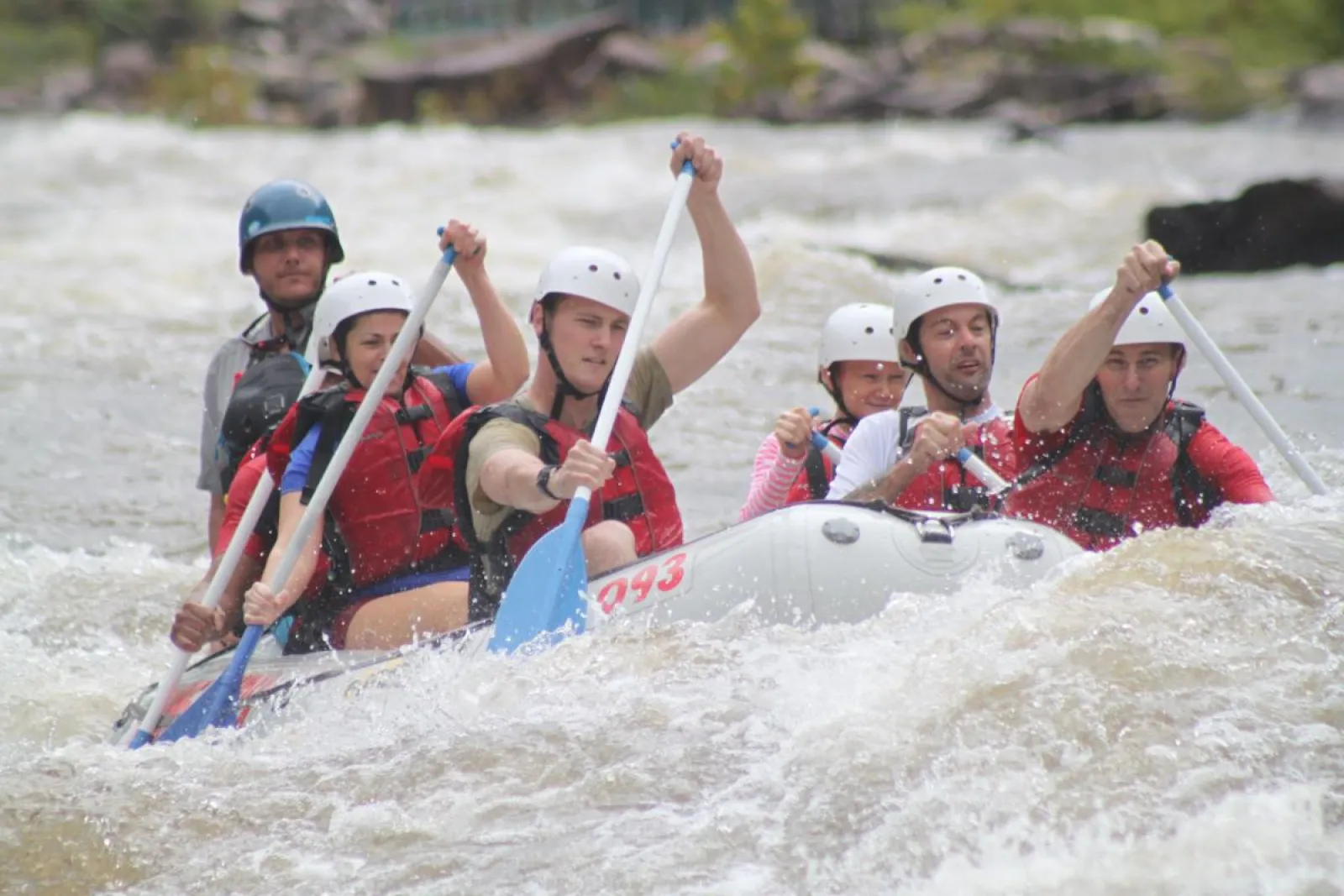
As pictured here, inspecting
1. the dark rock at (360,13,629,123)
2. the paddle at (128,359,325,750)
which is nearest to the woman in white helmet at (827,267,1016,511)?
the paddle at (128,359,325,750)

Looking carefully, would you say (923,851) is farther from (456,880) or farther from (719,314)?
(719,314)

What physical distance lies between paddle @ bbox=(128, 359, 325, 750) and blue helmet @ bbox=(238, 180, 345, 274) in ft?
2.64

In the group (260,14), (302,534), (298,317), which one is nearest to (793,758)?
(302,534)

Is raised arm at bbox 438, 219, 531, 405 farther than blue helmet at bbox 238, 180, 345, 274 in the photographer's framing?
No

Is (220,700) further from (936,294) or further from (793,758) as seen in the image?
(936,294)

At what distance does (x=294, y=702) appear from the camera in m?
4.96

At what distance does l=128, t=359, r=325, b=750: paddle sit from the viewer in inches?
214

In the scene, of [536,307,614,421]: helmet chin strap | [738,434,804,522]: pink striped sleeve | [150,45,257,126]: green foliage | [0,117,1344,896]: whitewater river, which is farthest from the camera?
[150,45,257,126]: green foliage

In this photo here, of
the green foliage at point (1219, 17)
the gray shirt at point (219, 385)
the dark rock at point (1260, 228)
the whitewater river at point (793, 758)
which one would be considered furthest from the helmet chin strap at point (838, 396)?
the green foliage at point (1219, 17)

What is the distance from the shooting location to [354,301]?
5.57 meters

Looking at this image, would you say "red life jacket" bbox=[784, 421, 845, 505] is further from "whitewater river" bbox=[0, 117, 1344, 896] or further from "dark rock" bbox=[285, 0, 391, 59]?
"dark rock" bbox=[285, 0, 391, 59]

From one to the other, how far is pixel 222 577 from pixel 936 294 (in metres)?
2.34

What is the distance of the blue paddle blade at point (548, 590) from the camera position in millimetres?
4730

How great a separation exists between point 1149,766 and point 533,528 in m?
1.94
